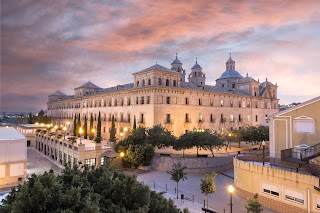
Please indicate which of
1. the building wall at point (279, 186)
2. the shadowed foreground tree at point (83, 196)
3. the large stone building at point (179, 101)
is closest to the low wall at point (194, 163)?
the building wall at point (279, 186)

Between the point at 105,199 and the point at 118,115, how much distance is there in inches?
1625

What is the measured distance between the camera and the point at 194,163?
29766 millimetres

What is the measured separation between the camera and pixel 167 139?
3156 cm

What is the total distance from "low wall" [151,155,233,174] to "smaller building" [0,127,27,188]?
1452 centimetres

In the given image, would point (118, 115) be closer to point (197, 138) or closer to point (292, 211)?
point (197, 138)

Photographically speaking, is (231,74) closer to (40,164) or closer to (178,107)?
(178,107)

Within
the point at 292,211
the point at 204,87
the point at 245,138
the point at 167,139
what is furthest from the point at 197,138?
the point at 204,87

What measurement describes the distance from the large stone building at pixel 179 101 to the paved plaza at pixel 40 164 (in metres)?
14.4

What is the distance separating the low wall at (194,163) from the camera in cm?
2969

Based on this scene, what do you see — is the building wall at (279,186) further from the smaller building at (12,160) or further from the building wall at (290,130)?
the smaller building at (12,160)

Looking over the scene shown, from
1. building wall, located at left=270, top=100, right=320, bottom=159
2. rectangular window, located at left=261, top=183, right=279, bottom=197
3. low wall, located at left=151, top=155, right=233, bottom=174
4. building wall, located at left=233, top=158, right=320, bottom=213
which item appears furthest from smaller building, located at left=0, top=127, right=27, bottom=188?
building wall, located at left=270, top=100, right=320, bottom=159

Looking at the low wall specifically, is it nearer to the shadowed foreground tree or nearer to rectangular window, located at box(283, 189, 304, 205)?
rectangular window, located at box(283, 189, 304, 205)

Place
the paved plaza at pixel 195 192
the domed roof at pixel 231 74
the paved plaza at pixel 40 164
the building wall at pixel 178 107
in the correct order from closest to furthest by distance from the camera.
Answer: the paved plaza at pixel 195 192
the paved plaza at pixel 40 164
the building wall at pixel 178 107
the domed roof at pixel 231 74

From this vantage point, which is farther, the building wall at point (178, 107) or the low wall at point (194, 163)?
the building wall at point (178, 107)
